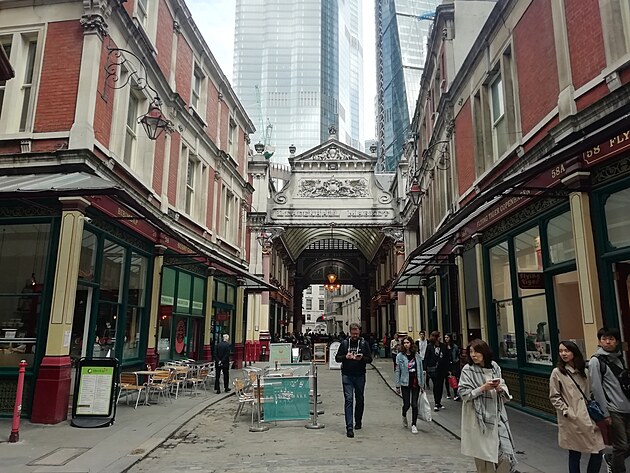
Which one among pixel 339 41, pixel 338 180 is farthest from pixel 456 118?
pixel 339 41

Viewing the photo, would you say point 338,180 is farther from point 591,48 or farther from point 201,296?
point 591,48

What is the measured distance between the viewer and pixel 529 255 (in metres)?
10.1

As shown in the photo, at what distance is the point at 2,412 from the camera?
885cm

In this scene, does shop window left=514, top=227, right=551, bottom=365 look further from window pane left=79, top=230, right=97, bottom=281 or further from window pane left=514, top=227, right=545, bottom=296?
window pane left=79, top=230, right=97, bottom=281

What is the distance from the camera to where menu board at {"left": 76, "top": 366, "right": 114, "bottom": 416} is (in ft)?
28.5

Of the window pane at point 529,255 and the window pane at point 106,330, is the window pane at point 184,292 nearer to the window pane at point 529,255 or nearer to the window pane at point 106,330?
the window pane at point 106,330

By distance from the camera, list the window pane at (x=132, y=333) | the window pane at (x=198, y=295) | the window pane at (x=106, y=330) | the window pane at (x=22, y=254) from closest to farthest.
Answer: the window pane at (x=22, y=254), the window pane at (x=106, y=330), the window pane at (x=132, y=333), the window pane at (x=198, y=295)

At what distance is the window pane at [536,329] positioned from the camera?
9.48m

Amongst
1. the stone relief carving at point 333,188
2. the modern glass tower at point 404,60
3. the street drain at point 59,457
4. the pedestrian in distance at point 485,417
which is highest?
the modern glass tower at point 404,60

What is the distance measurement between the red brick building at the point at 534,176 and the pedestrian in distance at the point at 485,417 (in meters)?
3.21

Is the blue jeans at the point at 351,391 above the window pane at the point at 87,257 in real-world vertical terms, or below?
below

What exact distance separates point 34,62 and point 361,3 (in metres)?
159

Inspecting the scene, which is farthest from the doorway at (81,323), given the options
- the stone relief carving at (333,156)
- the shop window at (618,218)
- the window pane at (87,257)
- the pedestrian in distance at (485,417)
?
the stone relief carving at (333,156)

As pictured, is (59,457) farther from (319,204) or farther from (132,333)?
(319,204)
